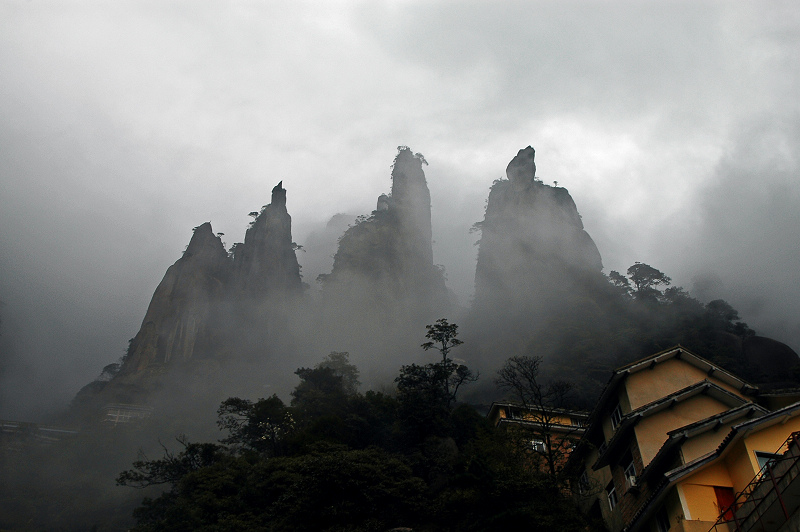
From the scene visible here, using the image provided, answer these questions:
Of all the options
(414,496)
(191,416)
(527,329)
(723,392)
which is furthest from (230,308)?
(723,392)

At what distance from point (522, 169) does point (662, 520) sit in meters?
100

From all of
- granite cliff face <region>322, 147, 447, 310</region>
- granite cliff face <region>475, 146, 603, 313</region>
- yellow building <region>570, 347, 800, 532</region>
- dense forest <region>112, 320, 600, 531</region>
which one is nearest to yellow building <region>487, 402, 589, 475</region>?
dense forest <region>112, 320, 600, 531</region>

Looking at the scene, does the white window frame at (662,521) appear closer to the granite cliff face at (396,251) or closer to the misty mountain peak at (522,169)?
the granite cliff face at (396,251)

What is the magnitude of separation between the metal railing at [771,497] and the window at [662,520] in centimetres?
260

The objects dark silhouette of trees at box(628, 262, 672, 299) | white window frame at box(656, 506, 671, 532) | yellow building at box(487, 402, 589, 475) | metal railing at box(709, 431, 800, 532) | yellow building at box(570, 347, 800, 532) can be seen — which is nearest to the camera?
metal railing at box(709, 431, 800, 532)

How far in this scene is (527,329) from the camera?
84.8 meters

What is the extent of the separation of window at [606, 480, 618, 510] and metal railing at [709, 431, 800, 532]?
24.6 ft

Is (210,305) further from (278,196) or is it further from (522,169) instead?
(522,169)

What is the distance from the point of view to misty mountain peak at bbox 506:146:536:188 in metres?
112

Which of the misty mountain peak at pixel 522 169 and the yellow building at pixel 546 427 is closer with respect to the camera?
Answer: the yellow building at pixel 546 427

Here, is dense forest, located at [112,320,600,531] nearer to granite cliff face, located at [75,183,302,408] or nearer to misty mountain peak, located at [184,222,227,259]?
granite cliff face, located at [75,183,302,408]

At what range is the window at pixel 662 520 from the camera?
1714 cm

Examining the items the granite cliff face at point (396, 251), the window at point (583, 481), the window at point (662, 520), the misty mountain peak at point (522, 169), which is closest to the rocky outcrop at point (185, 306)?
the granite cliff face at point (396, 251)

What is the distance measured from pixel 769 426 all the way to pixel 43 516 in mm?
58670
